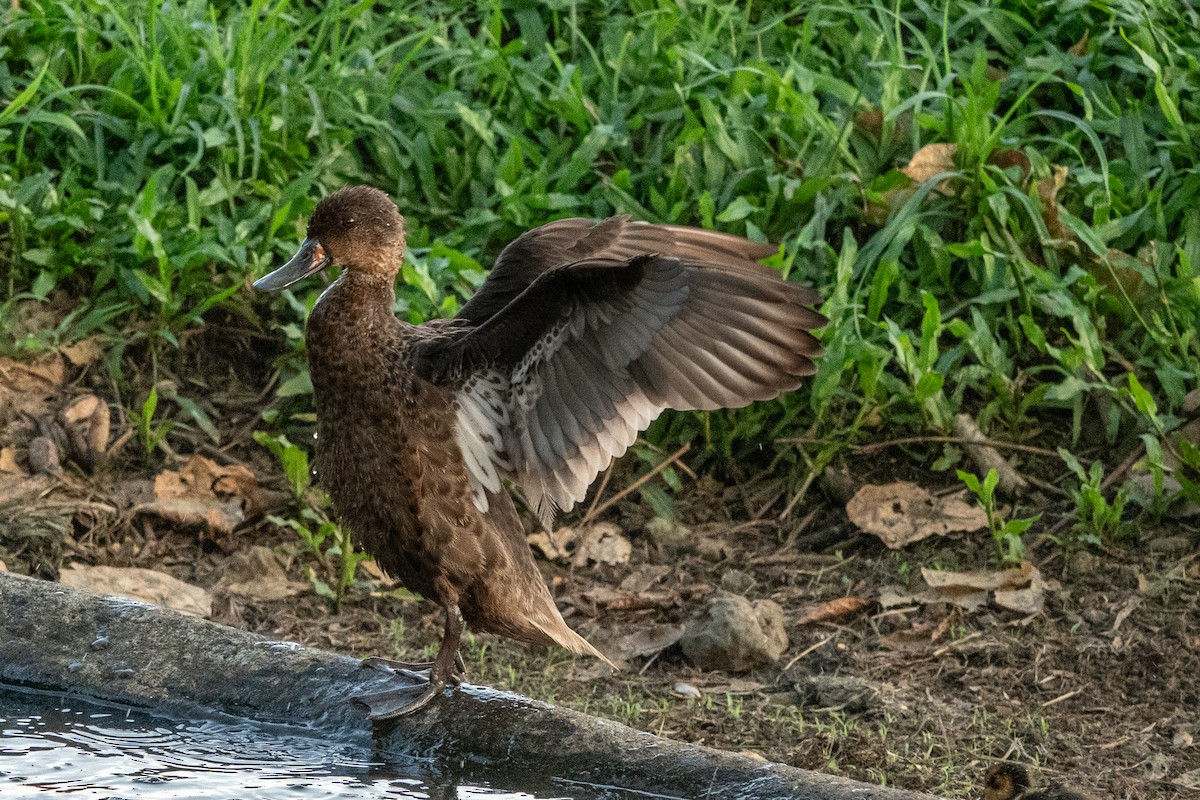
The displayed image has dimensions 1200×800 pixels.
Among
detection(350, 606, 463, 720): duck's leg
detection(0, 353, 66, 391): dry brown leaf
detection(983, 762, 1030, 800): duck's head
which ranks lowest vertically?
detection(350, 606, 463, 720): duck's leg

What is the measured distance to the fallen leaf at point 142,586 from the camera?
14.0 ft

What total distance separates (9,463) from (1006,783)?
123 inches

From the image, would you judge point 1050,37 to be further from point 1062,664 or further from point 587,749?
point 587,749

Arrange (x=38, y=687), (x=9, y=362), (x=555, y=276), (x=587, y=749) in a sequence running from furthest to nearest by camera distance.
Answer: (x=9, y=362), (x=38, y=687), (x=555, y=276), (x=587, y=749)

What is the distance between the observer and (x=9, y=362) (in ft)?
16.4

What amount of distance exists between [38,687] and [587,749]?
1.23 m

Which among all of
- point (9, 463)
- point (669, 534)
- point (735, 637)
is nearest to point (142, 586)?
point (9, 463)

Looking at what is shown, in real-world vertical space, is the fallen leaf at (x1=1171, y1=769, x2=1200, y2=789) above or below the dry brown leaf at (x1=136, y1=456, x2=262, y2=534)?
below

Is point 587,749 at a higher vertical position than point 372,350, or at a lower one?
lower

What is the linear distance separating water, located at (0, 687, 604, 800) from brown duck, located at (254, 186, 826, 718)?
166 millimetres

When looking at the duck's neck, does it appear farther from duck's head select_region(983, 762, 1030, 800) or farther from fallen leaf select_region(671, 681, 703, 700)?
duck's head select_region(983, 762, 1030, 800)

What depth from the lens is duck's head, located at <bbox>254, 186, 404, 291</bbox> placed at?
3.70 meters

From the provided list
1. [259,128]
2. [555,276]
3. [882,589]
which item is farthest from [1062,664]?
[259,128]

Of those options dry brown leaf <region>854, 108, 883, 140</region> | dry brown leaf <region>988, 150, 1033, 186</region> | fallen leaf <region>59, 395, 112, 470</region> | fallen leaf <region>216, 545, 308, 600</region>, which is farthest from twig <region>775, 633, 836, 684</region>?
fallen leaf <region>59, 395, 112, 470</region>
